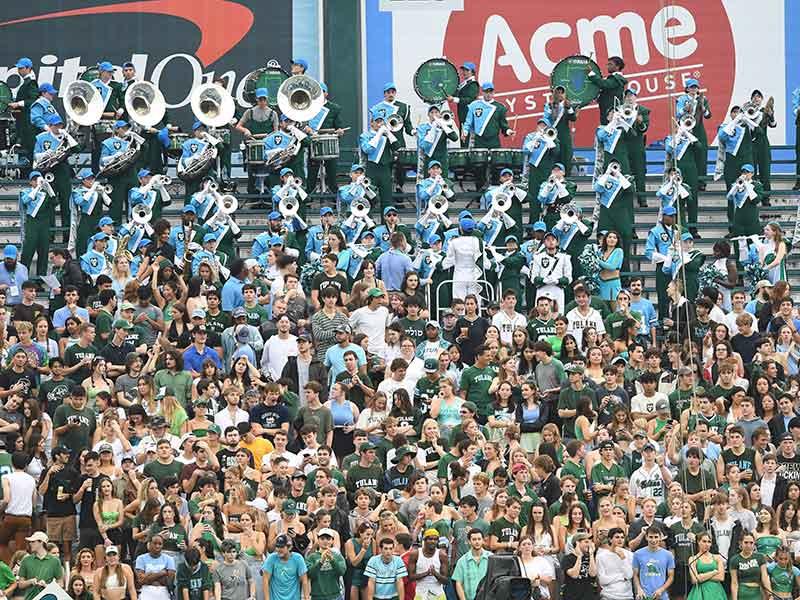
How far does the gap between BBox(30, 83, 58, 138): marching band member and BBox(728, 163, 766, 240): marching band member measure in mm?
8053

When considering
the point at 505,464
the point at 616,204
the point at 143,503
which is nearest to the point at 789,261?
the point at 616,204

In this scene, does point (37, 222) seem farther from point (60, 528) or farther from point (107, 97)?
point (60, 528)

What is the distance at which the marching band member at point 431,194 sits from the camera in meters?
27.0

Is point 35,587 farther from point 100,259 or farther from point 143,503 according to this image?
point 100,259

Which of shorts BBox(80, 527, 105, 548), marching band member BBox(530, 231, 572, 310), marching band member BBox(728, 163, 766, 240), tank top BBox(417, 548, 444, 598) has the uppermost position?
marching band member BBox(728, 163, 766, 240)

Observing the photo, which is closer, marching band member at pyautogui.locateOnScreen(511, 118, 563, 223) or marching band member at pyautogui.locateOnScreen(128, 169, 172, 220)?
marching band member at pyautogui.locateOnScreen(128, 169, 172, 220)

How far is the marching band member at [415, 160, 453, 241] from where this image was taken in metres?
27.0

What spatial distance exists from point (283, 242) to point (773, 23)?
30.6 feet

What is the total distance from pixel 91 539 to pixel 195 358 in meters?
2.86

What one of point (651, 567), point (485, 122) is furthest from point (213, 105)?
point (651, 567)

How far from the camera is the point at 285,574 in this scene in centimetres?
→ 2053

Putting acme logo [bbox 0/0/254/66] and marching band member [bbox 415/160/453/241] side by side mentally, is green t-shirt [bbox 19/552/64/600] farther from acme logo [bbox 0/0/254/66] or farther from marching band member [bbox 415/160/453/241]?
acme logo [bbox 0/0/254/66]

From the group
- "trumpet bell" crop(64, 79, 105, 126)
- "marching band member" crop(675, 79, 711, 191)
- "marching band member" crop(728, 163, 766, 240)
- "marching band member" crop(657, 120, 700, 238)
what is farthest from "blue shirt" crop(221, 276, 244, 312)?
"marching band member" crop(675, 79, 711, 191)

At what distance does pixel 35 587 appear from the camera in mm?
20406
